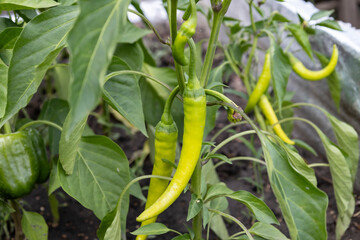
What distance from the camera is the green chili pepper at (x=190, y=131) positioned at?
658 millimetres

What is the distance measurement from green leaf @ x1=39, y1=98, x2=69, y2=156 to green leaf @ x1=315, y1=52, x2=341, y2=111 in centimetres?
77

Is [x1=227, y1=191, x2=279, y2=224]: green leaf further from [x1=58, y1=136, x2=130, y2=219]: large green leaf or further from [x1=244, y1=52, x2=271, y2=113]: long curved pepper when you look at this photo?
[x1=244, y1=52, x2=271, y2=113]: long curved pepper

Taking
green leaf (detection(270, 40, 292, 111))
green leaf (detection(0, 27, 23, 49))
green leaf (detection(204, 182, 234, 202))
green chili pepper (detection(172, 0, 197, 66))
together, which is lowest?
green leaf (detection(204, 182, 234, 202))

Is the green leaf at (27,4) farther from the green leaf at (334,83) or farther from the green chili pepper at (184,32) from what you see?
the green leaf at (334,83)

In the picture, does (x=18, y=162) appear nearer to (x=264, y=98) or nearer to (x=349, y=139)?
(x=264, y=98)

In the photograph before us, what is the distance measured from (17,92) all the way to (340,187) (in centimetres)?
75

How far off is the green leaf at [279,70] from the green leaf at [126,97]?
1.21 feet

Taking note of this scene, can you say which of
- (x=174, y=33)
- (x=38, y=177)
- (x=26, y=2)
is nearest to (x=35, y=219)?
(x=38, y=177)

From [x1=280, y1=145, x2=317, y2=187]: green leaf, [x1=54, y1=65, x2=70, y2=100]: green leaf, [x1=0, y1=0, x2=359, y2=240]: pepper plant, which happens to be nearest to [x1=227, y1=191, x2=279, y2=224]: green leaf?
[x1=0, y1=0, x2=359, y2=240]: pepper plant

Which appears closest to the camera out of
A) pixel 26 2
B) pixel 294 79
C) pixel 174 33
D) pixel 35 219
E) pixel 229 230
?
pixel 174 33

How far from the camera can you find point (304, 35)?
115cm

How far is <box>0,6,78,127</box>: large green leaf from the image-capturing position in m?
0.70

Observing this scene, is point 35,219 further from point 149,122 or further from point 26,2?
point 26,2

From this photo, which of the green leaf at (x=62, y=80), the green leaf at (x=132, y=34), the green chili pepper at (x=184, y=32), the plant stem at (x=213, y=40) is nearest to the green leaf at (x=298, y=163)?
the plant stem at (x=213, y=40)
